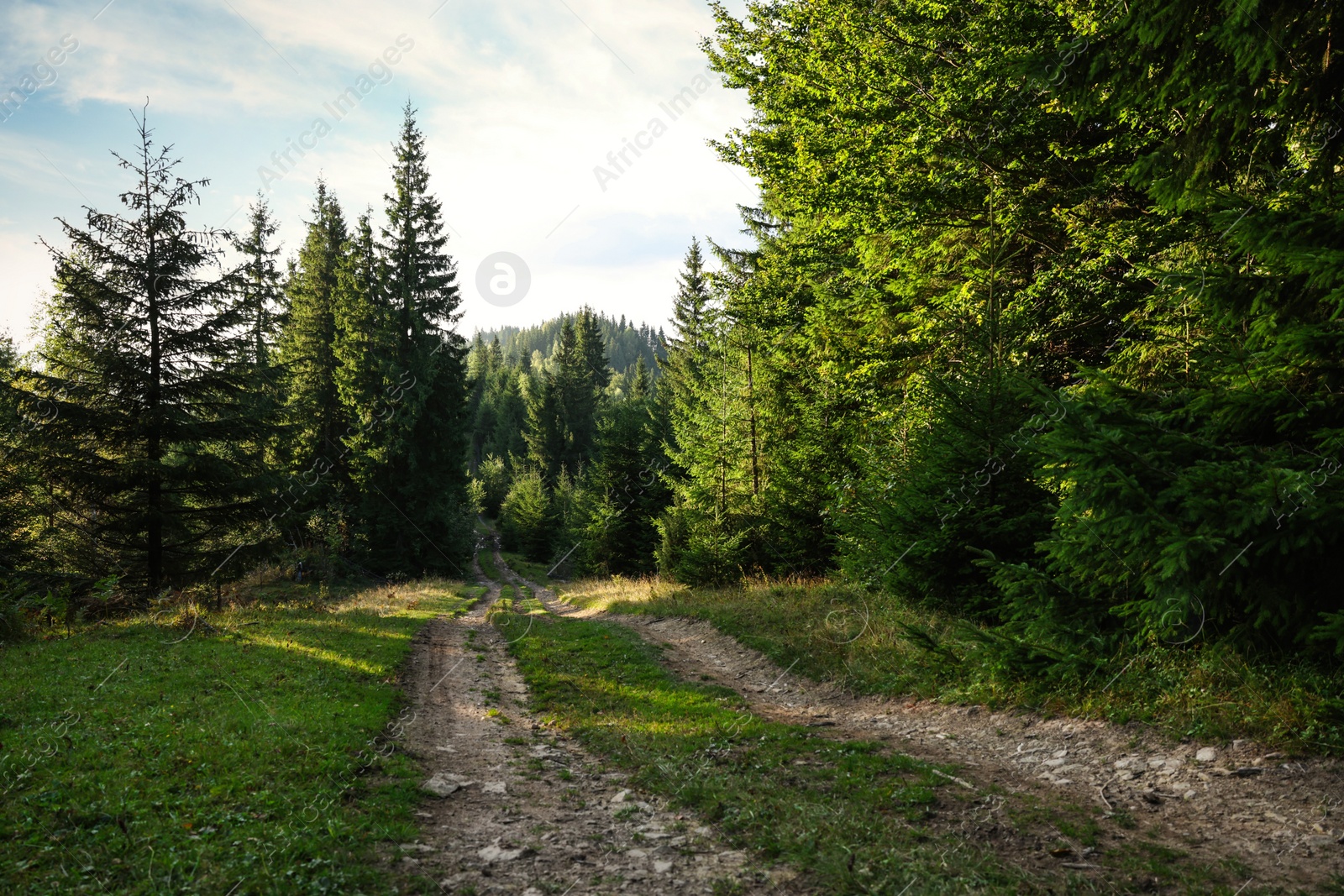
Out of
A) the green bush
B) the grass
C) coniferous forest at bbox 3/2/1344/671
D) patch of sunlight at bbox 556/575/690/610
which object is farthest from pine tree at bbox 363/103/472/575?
the grass

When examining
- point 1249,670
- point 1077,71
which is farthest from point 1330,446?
point 1077,71

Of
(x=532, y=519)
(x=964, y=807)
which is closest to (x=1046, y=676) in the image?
(x=964, y=807)

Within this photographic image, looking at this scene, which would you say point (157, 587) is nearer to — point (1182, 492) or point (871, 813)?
point (871, 813)

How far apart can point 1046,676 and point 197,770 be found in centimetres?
955

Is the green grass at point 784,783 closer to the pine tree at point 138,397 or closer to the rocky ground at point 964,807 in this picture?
the rocky ground at point 964,807

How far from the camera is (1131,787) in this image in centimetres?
555

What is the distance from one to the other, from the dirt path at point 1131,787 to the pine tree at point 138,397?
2192cm

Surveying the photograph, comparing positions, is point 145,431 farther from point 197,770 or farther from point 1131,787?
point 1131,787

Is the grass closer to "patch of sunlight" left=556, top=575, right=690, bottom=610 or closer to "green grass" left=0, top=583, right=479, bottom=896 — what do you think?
"green grass" left=0, top=583, right=479, bottom=896

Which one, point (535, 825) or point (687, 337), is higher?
point (687, 337)

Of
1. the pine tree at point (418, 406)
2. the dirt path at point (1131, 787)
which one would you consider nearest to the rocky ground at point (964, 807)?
the dirt path at point (1131, 787)

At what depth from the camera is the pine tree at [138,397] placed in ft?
61.4

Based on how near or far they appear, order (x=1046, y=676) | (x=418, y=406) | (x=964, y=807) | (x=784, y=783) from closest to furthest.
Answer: (x=964, y=807), (x=784, y=783), (x=1046, y=676), (x=418, y=406)

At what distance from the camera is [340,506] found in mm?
33719
